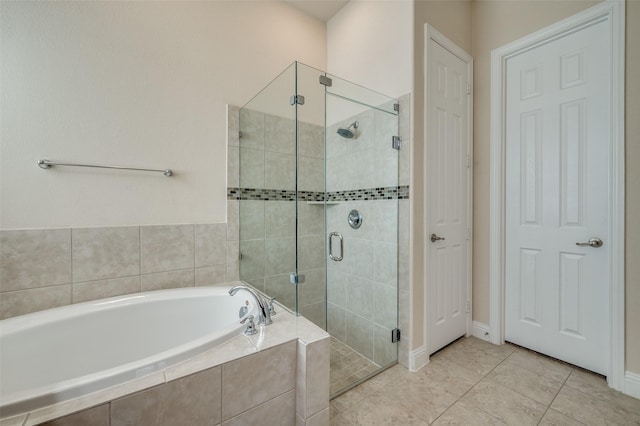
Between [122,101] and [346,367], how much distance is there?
7.54 ft

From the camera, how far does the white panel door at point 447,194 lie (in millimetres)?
1964

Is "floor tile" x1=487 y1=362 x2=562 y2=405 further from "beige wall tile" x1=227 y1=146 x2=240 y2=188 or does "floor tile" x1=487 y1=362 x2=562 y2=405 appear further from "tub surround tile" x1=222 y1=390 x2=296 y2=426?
"beige wall tile" x1=227 y1=146 x2=240 y2=188

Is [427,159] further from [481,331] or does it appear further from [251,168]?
[481,331]

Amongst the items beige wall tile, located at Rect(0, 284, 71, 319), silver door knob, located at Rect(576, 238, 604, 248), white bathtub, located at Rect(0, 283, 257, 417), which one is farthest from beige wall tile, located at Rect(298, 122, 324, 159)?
silver door knob, located at Rect(576, 238, 604, 248)

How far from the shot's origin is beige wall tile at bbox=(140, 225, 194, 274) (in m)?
1.80

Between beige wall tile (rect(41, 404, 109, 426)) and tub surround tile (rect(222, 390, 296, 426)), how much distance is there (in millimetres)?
410

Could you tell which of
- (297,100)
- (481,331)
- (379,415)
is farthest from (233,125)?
(481,331)

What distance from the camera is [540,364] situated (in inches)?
73.7

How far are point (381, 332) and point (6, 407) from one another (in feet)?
5.99

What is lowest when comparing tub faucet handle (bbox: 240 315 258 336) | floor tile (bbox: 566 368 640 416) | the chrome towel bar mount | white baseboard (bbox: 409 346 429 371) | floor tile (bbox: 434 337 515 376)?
floor tile (bbox: 434 337 515 376)

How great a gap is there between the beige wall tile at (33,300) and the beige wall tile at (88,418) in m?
1.05

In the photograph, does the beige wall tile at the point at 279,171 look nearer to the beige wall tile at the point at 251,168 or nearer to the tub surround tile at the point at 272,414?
the beige wall tile at the point at 251,168

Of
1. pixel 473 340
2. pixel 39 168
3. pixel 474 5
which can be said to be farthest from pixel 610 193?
pixel 39 168

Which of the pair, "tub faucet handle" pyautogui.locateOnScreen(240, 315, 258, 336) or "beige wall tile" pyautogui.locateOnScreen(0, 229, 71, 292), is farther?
"beige wall tile" pyautogui.locateOnScreen(0, 229, 71, 292)
